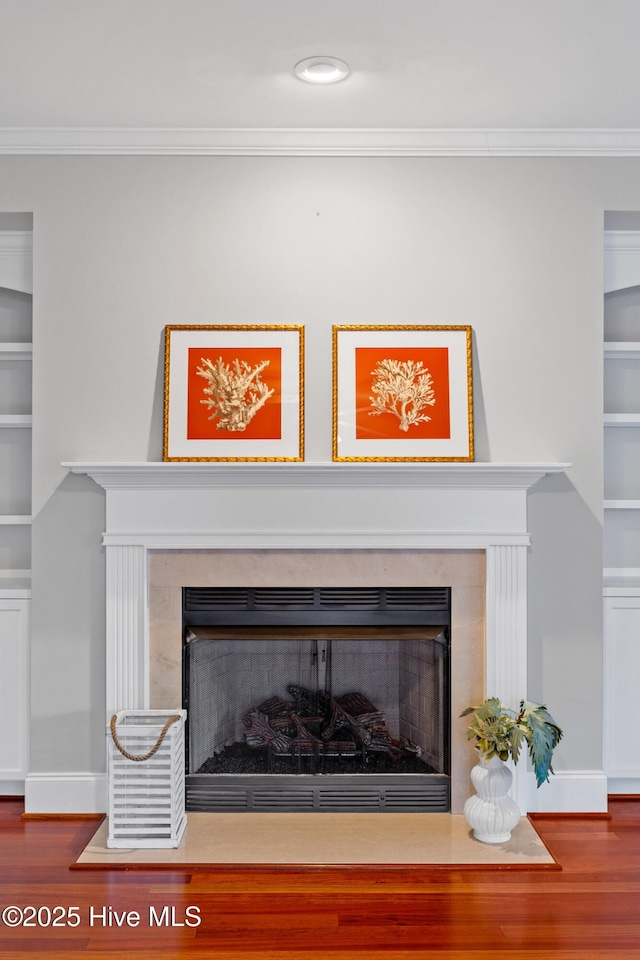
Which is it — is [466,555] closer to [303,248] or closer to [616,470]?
[616,470]

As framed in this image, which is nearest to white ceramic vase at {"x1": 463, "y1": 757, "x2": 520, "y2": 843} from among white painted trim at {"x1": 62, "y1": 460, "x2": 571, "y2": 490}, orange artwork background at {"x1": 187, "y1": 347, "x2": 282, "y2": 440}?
white painted trim at {"x1": 62, "y1": 460, "x2": 571, "y2": 490}

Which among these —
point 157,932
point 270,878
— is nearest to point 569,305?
point 270,878

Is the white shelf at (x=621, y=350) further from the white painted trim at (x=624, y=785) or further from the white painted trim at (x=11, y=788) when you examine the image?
the white painted trim at (x=11, y=788)

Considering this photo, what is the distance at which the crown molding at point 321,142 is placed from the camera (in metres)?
3.06

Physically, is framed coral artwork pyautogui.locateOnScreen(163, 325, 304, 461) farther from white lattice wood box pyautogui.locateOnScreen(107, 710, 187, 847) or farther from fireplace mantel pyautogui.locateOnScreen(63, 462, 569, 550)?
white lattice wood box pyautogui.locateOnScreen(107, 710, 187, 847)

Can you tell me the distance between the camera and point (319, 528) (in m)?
3.03

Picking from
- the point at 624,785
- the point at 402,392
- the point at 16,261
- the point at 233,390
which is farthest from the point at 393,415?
the point at 624,785

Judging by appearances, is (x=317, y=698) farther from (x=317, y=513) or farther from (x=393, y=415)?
(x=393, y=415)

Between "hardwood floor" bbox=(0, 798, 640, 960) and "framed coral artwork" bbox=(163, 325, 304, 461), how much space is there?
1495 millimetres

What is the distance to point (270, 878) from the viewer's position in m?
2.56

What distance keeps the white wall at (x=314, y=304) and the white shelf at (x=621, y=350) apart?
255mm

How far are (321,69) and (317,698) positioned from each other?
228 centimetres

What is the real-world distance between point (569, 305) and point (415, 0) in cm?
132

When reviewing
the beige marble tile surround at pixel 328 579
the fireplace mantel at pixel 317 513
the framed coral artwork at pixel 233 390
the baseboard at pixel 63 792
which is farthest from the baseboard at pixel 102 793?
the framed coral artwork at pixel 233 390
